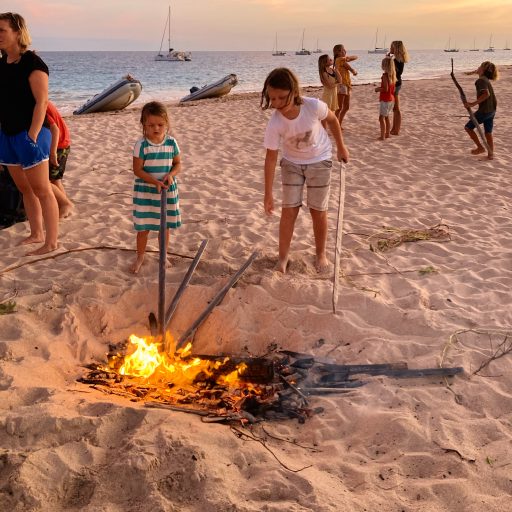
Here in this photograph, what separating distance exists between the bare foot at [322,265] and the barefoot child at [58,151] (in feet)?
8.18

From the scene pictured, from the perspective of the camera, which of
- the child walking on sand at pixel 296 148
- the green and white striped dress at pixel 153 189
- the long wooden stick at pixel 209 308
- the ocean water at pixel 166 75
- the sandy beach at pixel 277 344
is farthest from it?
the ocean water at pixel 166 75

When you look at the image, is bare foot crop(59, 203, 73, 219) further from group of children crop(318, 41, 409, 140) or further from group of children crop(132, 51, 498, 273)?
group of children crop(318, 41, 409, 140)

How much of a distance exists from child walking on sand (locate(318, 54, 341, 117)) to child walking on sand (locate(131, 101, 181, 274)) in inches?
211

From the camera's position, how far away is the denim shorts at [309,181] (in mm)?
4133

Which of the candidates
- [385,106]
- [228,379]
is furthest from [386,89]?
[228,379]

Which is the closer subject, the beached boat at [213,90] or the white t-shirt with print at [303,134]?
the white t-shirt with print at [303,134]

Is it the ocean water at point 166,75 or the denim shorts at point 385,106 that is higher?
the ocean water at point 166,75

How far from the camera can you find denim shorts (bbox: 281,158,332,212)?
4.13 metres

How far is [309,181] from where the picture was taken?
4176mm

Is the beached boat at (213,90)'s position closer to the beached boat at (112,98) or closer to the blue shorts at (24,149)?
the beached boat at (112,98)

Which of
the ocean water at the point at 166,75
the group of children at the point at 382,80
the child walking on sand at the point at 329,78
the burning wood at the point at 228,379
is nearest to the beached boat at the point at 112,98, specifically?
the ocean water at the point at 166,75

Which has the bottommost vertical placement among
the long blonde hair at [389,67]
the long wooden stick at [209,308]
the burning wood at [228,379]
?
the burning wood at [228,379]

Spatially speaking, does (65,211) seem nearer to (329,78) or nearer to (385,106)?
(329,78)

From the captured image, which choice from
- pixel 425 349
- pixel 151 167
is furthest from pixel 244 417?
pixel 151 167
